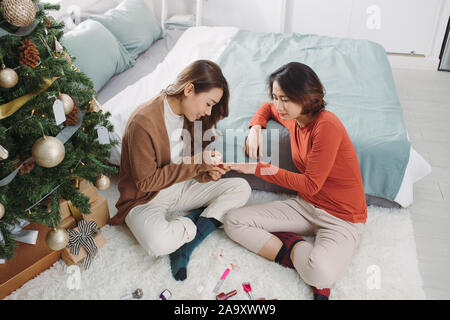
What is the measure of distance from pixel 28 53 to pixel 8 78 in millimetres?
103

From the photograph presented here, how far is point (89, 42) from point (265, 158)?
116cm

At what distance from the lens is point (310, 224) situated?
1.60 meters

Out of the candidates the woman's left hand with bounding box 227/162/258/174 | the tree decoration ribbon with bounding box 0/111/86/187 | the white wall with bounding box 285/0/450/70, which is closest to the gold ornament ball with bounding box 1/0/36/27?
the tree decoration ribbon with bounding box 0/111/86/187

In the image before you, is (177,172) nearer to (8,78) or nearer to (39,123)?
(39,123)

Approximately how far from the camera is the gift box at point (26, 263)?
1.39 meters

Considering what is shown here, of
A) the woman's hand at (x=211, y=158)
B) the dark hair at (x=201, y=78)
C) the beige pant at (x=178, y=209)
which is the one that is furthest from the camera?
the woman's hand at (x=211, y=158)

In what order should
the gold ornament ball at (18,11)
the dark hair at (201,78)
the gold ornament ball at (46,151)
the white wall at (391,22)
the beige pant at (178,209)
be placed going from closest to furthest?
the gold ornament ball at (18,11), the gold ornament ball at (46,151), the dark hair at (201,78), the beige pant at (178,209), the white wall at (391,22)

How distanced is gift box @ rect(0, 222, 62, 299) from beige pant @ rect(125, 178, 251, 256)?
35 cm

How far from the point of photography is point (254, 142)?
1.69 metres

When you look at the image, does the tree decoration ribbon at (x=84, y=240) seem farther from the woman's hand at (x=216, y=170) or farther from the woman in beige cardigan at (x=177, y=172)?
the woman's hand at (x=216, y=170)

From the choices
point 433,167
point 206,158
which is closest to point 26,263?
point 206,158

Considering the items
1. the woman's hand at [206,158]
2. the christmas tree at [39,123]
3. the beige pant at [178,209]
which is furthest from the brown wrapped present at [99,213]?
the woman's hand at [206,158]

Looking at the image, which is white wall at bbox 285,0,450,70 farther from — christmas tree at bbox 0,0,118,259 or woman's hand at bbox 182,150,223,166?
christmas tree at bbox 0,0,118,259

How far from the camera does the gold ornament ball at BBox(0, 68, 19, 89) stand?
1.00m
